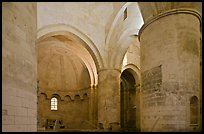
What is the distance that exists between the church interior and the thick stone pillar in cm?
3

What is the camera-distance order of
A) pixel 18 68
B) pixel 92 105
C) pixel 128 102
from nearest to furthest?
pixel 18 68
pixel 92 105
pixel 128 102

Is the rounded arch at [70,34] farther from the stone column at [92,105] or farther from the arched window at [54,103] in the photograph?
the arched window at [54,103]

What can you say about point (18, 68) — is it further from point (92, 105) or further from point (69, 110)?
point (69, 110)

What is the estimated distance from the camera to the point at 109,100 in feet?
57.4

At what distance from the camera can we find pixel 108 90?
17.5 metres

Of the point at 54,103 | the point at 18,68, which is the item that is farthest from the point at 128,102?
the point at 18,68

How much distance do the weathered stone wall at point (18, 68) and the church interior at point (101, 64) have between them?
20 millimetres

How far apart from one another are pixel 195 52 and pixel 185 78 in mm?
1071

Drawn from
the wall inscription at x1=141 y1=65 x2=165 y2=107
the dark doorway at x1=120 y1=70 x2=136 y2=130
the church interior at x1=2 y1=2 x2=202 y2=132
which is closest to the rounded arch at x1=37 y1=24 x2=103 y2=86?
the church interior at x1=2 y1=2 x2=202 y2=132

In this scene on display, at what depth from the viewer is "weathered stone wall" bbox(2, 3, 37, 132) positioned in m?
5.82

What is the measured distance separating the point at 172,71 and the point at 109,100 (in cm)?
818

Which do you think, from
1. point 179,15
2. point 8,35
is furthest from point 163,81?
point 8,35

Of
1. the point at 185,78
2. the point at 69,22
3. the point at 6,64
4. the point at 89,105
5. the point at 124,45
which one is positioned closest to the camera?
the point at 6,64

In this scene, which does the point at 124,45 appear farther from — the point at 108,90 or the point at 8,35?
the point at 8,35
